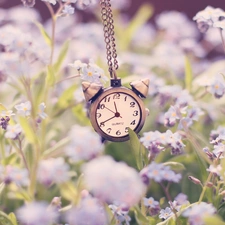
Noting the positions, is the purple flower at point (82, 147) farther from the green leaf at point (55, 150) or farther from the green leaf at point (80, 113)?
the green leaf at point (80, 113)

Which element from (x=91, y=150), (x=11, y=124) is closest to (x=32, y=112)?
(x=11, y=124)

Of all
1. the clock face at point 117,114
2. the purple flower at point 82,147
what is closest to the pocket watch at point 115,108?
the clock face at point 117,114

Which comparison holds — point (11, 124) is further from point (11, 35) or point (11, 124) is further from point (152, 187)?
point (152, 187)

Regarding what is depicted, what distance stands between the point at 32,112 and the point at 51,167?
0.26 m

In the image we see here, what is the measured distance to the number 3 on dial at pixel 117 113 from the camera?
854mm

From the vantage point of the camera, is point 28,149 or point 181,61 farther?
point 181,61

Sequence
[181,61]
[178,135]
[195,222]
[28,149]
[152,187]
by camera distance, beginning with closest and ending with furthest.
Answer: [195,222]
[178,135]
[28,149]
[152,187]
[181,61]

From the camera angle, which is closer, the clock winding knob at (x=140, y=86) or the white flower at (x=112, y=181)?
the white flower at (x=112, y=181)

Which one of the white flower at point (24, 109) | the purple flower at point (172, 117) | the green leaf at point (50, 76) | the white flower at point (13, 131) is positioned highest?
the green leaf at point (50, 76)

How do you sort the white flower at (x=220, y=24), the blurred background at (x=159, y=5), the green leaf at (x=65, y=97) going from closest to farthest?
the white flower at (x=220, y=24), the green leaf at (x=65, y=97), the blurred background at (x=159, y=5)

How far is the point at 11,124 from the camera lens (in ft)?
2.81

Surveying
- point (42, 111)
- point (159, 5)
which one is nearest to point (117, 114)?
point (42, 111)

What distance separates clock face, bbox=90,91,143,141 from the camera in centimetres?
86

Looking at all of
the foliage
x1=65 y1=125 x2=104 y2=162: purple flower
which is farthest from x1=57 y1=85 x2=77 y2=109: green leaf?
x1=65 y1=125 x2=104 y2=162: purple flower
